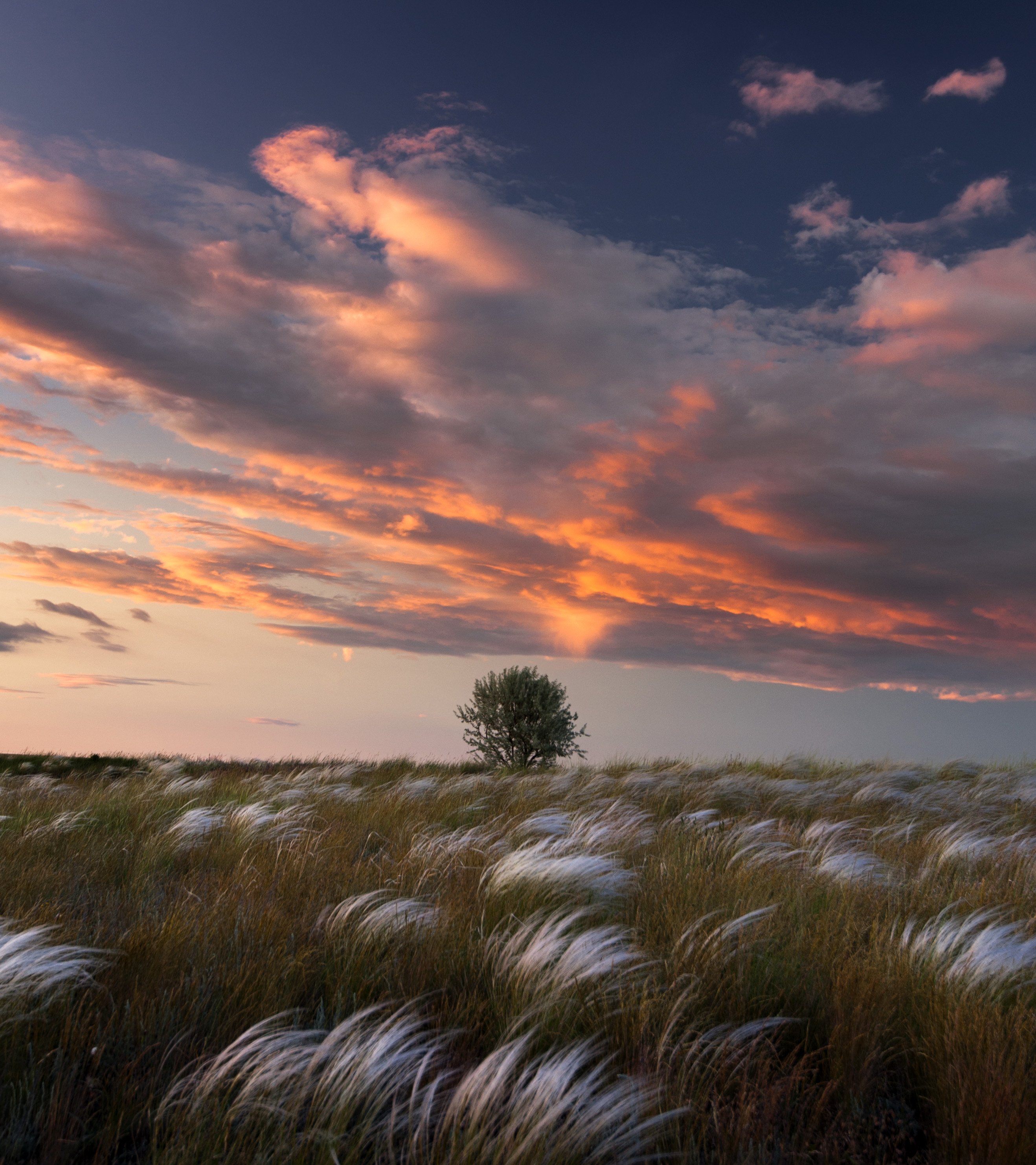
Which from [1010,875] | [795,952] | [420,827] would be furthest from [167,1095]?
[1010,875]

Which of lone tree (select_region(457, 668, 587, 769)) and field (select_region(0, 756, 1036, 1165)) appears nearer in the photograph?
field (select_region(0, 756, 1036, 1165))

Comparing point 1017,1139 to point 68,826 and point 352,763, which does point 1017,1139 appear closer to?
point 68,826

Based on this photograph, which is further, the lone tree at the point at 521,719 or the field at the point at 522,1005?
the lone tree at the point at 521,719

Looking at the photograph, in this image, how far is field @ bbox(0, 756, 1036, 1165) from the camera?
79.7 inches

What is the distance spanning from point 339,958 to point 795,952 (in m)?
2.01

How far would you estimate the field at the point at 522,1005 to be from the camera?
2.03 metres

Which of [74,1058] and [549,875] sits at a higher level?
[549,875]

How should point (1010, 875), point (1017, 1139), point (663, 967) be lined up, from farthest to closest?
point (1010, 875)
point (663, 967)
point (1017, 1139)

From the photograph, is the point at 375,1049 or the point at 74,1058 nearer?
the point at 375,1049

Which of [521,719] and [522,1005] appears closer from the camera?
[522,1005]

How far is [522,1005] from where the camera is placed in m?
2.67

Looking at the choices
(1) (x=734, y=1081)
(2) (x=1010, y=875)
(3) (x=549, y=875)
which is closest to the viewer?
(1) (x=734, y=1081)

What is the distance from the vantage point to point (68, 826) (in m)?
6.85

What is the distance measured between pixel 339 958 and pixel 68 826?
202 inches
